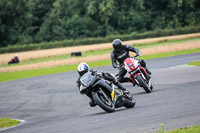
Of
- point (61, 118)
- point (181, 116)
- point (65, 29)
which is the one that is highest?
point (181, 116)

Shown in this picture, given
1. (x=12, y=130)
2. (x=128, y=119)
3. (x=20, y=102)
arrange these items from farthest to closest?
1. (x=20, y=102)
2. (x=12, y=130)
3. (x=128, y=119)

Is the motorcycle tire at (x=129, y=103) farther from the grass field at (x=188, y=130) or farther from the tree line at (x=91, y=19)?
the tree line at (x=91, y=19)

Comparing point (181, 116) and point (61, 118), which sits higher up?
point (181, 116)

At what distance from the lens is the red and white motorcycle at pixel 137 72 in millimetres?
13297

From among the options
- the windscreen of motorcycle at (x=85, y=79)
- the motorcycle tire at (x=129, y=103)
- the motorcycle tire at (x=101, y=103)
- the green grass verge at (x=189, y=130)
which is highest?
the windscreen of motorcycle at (x=85, y=79)

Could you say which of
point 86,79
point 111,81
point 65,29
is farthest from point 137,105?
point 65,29

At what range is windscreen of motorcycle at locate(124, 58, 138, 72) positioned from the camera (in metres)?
13.4

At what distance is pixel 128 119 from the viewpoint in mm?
8875

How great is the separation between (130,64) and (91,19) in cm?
6962

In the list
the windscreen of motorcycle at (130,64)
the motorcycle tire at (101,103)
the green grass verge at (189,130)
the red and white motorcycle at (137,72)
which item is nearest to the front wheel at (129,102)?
the motorcycle tire at (101,103)

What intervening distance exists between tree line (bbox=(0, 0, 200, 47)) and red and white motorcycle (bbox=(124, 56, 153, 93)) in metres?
65.4

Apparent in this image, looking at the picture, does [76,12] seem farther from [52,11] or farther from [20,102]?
[20,102]

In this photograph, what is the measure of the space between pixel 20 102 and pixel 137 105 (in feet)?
20.2

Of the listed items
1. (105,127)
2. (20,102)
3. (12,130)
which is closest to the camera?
(105,127)
